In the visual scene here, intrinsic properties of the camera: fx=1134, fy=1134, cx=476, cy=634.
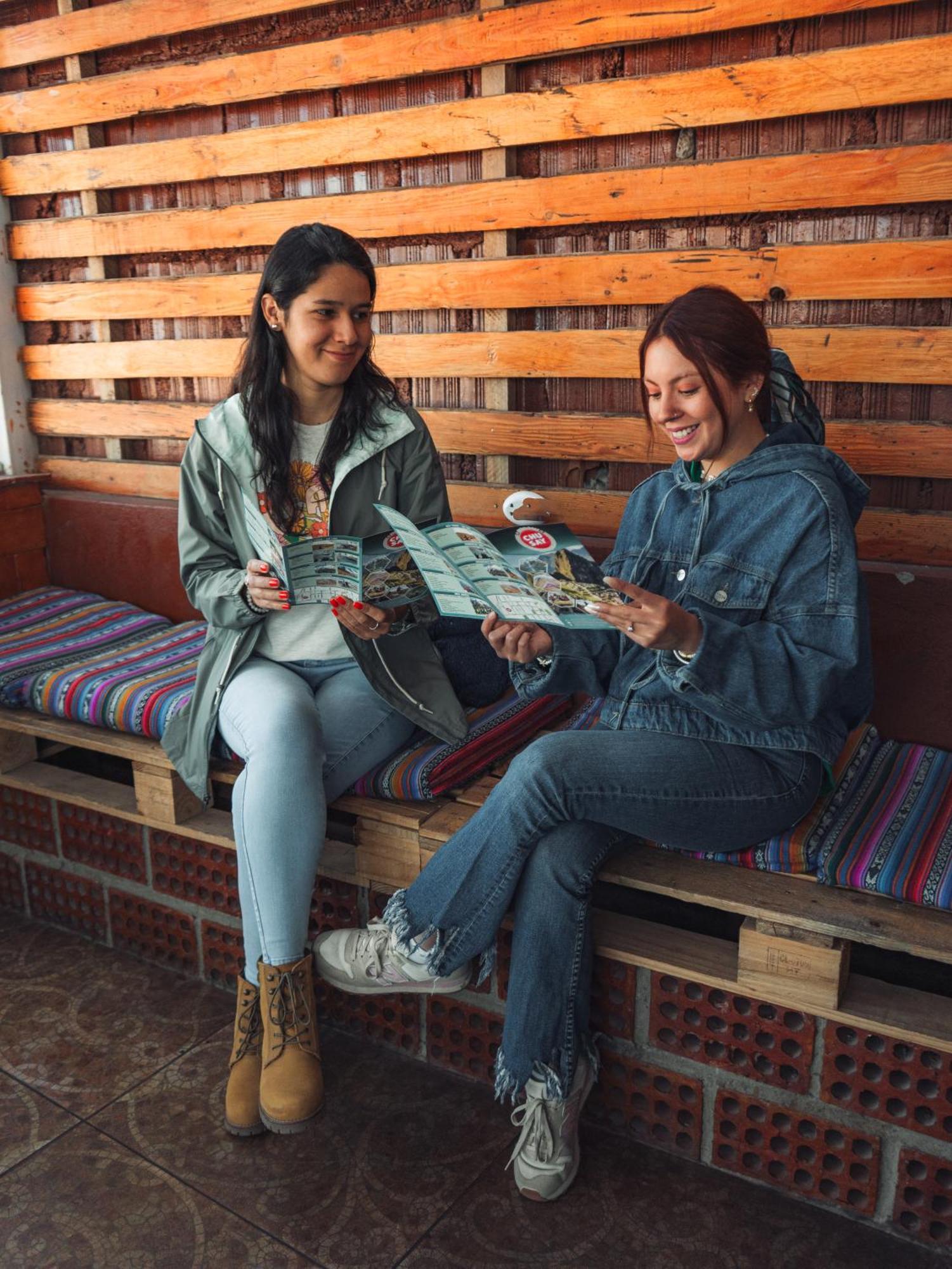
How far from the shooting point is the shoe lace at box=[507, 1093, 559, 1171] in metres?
2.08

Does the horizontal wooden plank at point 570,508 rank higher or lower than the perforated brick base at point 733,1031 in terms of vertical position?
higher

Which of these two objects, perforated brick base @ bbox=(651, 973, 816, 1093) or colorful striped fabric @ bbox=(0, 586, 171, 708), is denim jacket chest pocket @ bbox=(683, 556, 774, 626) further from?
colorful striped fabric @ bbox=(0, 586, 171, 708)

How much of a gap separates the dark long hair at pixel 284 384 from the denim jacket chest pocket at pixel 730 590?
917mm

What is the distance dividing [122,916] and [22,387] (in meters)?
2.13

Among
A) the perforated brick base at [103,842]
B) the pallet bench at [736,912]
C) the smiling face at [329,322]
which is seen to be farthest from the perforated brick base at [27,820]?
the smiling face at [329,322]

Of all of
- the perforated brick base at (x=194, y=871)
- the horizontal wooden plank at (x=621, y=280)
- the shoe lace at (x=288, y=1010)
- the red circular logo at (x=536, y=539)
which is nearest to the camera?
the red circular logo at (x=536, y=539)

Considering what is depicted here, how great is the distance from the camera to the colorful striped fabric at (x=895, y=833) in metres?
1.99

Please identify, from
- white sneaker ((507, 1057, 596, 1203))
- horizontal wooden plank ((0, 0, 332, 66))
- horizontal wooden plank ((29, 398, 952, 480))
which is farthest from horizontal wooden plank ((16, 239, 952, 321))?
white sneaker ((507, 1057, 596, 1203))

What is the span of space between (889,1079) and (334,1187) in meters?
1.03

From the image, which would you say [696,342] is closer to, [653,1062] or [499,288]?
[499,288]

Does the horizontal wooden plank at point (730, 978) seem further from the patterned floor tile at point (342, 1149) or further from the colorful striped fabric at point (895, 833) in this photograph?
the patterned floor tile at point (342, 1149)

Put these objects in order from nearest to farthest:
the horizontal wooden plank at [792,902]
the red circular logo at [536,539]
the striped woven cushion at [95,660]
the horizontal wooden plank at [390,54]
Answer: the horizontal wooden plank at [792,902]
the red circular logo at [536,539]
the horizontal wooden plank at [390,54]
the striped woven cushion at [95,660]

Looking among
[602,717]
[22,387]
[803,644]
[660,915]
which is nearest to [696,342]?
[803,644]

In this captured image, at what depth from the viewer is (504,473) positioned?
10.5 feet
